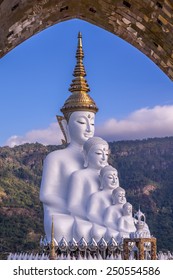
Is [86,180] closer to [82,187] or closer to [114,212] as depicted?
[82,187]

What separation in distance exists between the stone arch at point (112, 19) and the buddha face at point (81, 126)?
4.41 m

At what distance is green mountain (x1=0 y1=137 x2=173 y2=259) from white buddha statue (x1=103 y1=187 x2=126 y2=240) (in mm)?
7840

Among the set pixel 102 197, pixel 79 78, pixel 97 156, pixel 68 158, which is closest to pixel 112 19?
pixel 97 156

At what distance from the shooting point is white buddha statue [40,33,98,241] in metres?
12.3

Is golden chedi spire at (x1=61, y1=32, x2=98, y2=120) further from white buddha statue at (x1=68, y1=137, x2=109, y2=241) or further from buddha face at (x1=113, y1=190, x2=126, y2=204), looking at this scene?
buddha face at (x1=113, y1=190, x2=126, y2=204)

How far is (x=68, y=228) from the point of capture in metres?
11.9

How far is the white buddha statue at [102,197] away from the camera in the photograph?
39.5 ft

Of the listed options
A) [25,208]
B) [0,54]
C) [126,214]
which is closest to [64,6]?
[0,54]

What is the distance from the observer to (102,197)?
40.2 ft

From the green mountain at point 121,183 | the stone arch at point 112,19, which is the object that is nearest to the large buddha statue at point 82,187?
the stone arch at point 112,19

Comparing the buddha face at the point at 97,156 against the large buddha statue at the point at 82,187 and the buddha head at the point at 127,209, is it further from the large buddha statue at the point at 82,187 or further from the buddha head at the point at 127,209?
the buddha head at the point at 127,209

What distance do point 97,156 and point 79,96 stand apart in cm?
174
